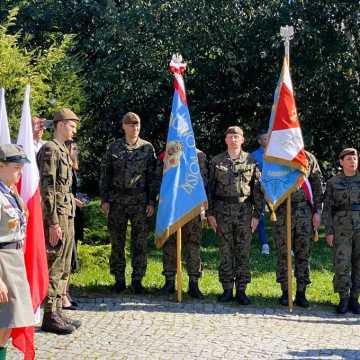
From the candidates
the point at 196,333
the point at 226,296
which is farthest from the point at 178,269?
the point at 196,333

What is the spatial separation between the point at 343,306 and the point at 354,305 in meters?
0.14

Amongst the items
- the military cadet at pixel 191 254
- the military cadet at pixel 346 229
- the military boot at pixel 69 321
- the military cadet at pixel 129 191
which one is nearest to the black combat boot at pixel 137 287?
the military cadet at pixel 129 191

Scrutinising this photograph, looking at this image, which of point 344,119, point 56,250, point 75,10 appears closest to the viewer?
point 56,250

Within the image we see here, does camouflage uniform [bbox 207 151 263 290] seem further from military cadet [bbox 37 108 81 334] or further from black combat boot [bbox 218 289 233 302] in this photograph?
military cadet [bbox 37 108 81 334]

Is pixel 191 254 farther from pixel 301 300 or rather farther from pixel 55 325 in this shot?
pixel 55 325

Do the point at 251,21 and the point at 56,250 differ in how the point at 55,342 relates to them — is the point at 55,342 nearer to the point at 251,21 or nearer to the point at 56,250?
the point at 56,250

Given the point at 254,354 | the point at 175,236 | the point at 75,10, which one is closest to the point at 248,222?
the point at 175,236

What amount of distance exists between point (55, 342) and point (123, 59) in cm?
897

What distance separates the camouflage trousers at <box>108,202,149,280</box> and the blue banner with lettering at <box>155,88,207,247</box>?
205mm

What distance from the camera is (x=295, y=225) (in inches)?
298

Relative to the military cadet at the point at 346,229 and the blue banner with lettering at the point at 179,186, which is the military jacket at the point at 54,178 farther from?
the military cadet at the point at 346,229

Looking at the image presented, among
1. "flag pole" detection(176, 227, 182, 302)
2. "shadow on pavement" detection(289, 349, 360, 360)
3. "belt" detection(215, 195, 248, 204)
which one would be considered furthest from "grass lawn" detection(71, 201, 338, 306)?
"shadow on pavement" detection(289, 349, 360, 360)

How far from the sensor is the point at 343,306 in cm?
736

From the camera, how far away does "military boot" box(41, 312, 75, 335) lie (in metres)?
6.17
